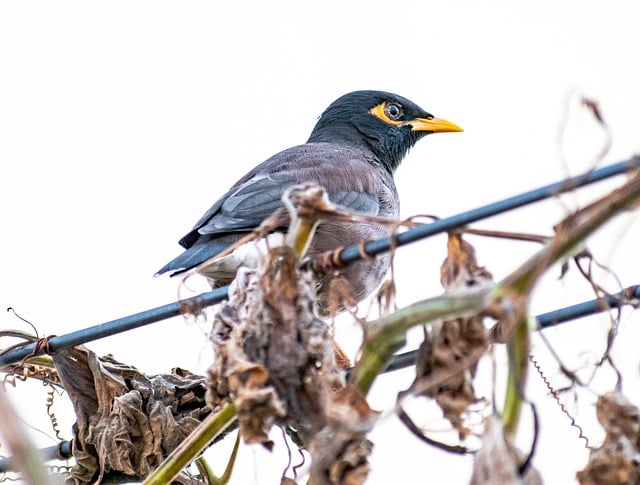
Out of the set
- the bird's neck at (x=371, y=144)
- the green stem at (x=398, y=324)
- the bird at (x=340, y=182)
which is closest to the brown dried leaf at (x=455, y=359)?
the green stem at (x=398, y=324)

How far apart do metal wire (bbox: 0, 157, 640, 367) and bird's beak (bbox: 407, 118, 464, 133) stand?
11.6 ft

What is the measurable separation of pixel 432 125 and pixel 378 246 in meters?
4.22

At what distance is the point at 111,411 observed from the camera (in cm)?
296

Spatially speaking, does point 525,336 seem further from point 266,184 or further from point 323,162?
point 323,162

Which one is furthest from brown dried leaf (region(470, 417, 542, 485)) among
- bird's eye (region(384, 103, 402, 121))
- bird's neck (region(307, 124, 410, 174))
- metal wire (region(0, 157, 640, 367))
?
bird's eye (region(384, 103, 402, 121))

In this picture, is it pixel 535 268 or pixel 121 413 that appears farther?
pixel 121 413

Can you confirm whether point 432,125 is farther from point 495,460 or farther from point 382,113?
point 495,460

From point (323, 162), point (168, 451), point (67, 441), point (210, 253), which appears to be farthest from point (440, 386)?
point (323, 162)

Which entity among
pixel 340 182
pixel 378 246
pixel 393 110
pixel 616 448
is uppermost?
pixel 393 110

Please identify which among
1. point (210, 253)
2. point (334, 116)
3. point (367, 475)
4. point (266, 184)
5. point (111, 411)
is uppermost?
point (334, 116)

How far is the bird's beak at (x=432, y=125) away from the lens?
5992mm

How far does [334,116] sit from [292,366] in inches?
180

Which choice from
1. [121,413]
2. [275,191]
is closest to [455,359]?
[121,413]

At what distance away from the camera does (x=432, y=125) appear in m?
6.04
